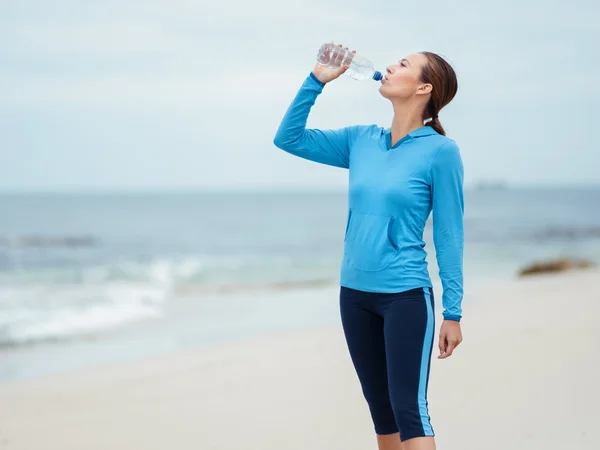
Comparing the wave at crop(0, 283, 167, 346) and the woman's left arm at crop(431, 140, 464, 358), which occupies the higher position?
the woman's left arm at crop(431, 140, 464, 358)

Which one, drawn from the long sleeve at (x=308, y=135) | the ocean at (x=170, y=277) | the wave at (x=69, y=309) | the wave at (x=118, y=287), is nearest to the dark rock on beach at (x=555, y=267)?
the ocean at (x=170, y=277)

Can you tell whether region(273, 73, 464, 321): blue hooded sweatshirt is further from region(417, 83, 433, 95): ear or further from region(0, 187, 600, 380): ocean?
region(0, 187, 600, 380): ocean

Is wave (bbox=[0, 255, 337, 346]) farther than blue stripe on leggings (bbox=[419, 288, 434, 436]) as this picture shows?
Yes

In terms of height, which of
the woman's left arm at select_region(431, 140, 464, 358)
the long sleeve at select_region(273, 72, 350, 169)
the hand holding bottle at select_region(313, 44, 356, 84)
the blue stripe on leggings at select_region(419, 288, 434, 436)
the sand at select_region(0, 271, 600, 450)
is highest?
the hand holding bottle at select_region(313, 44, 356, 84)

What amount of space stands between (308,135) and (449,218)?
28.7 inches

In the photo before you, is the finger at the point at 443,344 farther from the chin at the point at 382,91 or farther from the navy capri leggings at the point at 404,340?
the chin at the point at 382,91

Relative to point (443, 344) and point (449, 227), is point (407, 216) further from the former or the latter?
point (443, 344)

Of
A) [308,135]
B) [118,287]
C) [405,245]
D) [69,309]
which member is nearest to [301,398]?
[308,135]

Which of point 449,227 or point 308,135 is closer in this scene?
point 449,227

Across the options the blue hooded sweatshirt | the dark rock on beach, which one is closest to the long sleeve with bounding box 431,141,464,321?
the blue hooded sweatshirt

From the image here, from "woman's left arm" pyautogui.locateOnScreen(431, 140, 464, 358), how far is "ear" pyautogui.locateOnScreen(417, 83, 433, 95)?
0.76 ft

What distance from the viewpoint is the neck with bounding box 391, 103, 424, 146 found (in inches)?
106

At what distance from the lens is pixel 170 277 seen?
18703mm

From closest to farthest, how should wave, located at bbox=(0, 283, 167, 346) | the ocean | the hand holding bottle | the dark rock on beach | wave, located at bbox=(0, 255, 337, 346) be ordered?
the hand holding bottle < the ocean < wave, located at bbox=(0, 283, 167, 346) < wave, located at bbox=(0, 255, 337, 346) < the dark rock on beach
